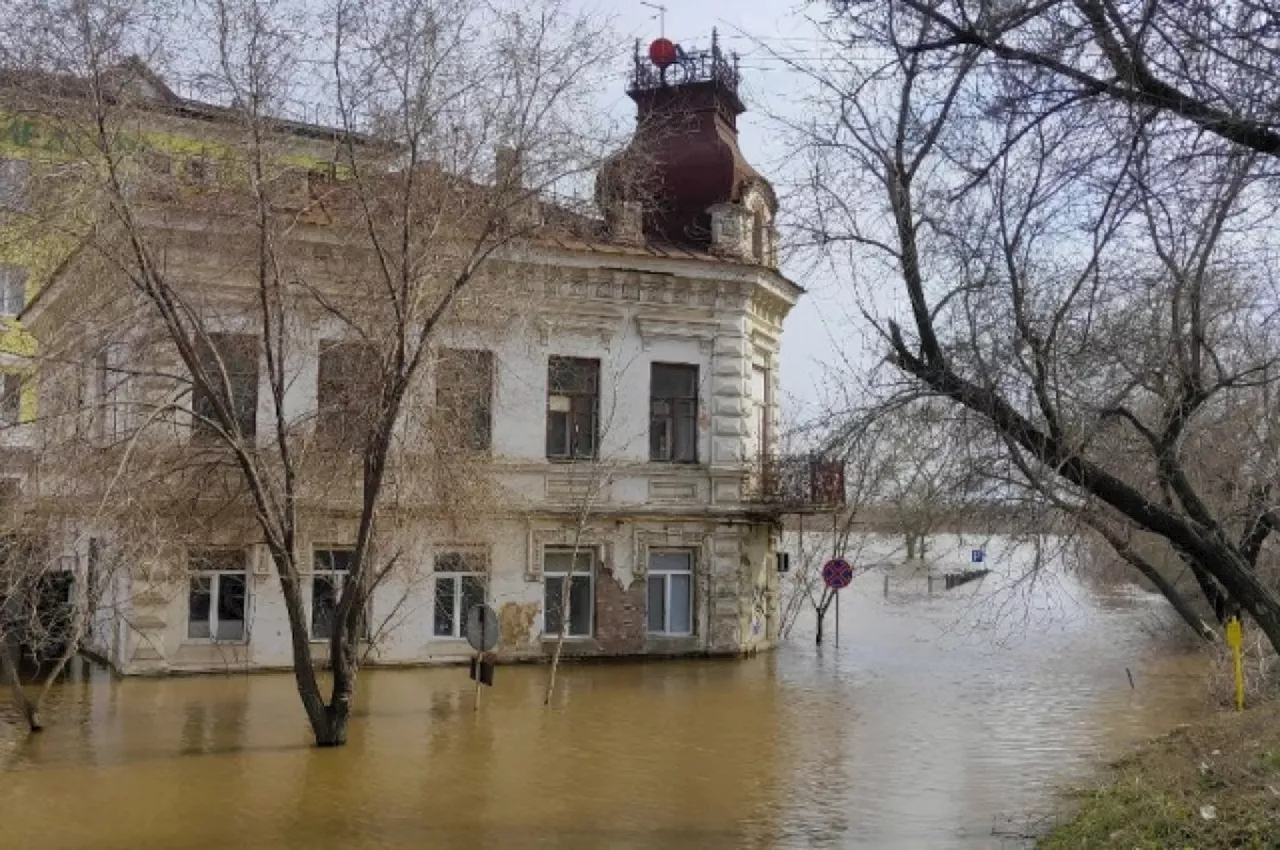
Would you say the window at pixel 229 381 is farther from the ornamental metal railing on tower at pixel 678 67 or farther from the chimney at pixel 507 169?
the ornamental metal railing on tower at pixel 678 67

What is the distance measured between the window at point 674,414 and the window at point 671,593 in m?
2.00

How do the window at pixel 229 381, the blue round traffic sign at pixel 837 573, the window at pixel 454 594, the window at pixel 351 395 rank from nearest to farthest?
the window at pixel 229 381, the window at pixel 351 395, the window at pixel 454 594, the blue round traffic sign at pixel 837 573

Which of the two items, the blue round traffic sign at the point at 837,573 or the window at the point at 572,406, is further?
the blue round traffic sign at the point at 837,573

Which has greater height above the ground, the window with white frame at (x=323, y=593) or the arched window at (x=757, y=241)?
the arched window at (x=757, y=241)

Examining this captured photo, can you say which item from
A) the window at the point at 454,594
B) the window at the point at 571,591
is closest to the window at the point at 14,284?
the window at the point at 454,594

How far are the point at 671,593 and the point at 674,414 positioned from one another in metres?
3.55

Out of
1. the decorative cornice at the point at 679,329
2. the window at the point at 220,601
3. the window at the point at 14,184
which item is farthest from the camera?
the decorative cornice at the point at 679,329

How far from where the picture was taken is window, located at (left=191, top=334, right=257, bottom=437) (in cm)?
1449

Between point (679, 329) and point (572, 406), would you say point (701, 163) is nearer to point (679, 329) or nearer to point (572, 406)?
point (679, 329)

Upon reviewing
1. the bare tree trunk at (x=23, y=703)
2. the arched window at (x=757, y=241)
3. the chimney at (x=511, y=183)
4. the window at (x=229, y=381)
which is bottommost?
Answer: the bare tree trunk at (x=23, y=703)

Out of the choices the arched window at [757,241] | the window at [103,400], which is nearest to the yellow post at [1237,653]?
the arched window at [757,241]

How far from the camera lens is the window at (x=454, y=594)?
2278 centimetres

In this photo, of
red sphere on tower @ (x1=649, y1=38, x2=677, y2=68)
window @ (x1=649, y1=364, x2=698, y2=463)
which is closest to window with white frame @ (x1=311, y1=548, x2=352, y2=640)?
window @ (x1=649, y1=364, x2=698, y2=463)

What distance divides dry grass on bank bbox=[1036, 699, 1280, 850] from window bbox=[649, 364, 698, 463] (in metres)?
14.0
